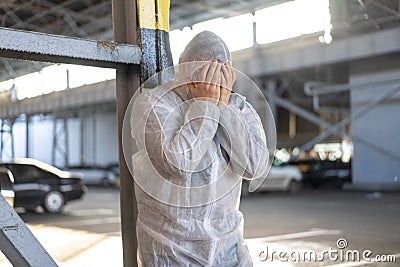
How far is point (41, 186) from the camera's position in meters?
11.0

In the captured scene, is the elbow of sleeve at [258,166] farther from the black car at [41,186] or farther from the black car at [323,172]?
the black car at [323,172]

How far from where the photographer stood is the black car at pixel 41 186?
10.7 m

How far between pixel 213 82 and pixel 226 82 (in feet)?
0.19

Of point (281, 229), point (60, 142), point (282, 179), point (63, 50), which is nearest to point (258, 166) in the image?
point (63, 50)

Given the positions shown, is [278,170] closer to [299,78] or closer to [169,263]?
[299,78]

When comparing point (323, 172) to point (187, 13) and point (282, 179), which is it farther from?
point (187, 13)

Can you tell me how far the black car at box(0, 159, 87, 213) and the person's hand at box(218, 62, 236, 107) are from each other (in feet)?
30.6

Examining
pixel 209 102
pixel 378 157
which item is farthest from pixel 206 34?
pixel 378 157

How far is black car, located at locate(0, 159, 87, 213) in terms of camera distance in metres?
10.7

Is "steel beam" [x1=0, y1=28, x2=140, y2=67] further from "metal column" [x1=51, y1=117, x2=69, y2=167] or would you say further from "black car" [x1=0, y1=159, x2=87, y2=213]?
"metal column" [x1=51, y1=117, x2=69, y2=167]

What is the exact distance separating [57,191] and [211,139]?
10.4 meters

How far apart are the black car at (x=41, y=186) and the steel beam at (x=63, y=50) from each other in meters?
8.89

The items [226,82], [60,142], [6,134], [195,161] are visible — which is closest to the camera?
[195,161]

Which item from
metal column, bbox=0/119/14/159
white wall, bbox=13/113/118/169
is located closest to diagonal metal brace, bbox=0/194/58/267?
metal column, bbox=0/119/14/159
